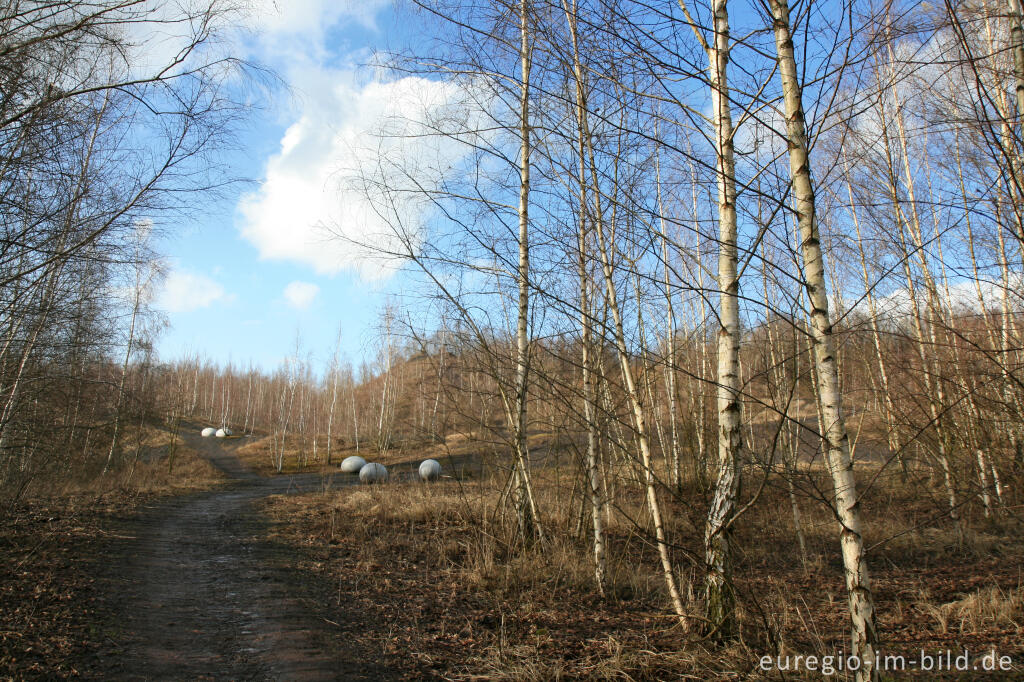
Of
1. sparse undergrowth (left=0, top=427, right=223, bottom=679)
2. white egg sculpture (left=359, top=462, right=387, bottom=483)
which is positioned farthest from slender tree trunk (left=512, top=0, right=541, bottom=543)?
white egg sculpture (left=359, top=462, right=387, bottom=483)

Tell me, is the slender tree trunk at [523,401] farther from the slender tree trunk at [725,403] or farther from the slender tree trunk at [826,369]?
the slender tree trunk at [826,369]

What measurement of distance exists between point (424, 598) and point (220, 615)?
5.76 ft

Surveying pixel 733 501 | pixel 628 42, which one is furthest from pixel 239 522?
pixel 628 42

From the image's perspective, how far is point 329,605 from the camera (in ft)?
16.6

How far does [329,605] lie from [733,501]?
3.70 metres

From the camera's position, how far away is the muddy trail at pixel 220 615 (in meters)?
3.74

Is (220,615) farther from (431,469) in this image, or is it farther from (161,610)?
(431,469)

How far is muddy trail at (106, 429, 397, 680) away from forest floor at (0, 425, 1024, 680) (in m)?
0.02

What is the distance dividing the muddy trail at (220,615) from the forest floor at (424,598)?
2cm

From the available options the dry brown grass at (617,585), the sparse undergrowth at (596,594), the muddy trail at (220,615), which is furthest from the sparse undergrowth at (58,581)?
the dry brown grass at (617,585)

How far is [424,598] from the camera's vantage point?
5.38 metres

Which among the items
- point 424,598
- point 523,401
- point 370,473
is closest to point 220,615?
point 424,598

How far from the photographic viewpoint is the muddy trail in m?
3.74

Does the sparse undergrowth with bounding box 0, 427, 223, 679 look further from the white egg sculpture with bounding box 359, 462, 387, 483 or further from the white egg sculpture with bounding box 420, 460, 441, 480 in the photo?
the white egg sculpture with bounding box 420, 460, 441, 480
